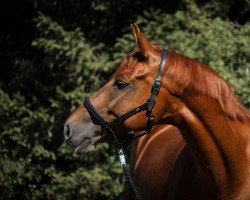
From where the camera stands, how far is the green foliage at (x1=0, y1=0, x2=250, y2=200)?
6.22m

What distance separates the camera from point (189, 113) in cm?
331

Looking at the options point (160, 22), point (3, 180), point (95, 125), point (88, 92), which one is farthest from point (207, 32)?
point (95, 125)

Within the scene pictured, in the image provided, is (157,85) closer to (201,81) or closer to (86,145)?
(201,81)

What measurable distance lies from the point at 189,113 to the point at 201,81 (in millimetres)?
186

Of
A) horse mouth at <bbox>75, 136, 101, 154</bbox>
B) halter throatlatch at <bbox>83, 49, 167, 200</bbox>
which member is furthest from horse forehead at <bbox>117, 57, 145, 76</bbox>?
horse mouth at <bbox>75, 136, 101, 154</bbox>

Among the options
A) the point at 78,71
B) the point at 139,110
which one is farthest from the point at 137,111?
the point at 78,71

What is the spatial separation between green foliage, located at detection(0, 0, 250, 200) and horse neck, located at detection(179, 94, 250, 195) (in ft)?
7.24

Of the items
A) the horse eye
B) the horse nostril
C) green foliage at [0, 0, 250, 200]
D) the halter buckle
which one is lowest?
green foliage at [0, 0, 250, 200]

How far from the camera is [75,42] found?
709 cm

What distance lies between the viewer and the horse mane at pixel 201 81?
328 centimetres

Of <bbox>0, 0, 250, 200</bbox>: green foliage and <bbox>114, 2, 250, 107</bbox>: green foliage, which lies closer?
<bbox>114, 2, 250, 107</bbox>: green foliage

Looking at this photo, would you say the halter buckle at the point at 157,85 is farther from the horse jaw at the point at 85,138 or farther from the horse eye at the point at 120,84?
the horse jaw at the point at 85,138

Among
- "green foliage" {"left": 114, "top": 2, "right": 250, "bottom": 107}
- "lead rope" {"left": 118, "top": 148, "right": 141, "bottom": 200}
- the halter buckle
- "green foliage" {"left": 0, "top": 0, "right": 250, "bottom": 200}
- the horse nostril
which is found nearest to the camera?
the halter buckle

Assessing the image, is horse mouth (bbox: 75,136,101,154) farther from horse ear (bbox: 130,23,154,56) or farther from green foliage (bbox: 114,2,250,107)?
green foliage (bbox: 114,2,250,107)
